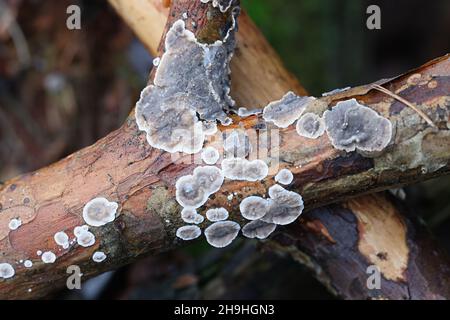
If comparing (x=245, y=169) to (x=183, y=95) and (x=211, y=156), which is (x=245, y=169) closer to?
(x=211, y=156)

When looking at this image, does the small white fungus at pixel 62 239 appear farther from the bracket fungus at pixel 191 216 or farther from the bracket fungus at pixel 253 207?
the bracket fungus at pixel 253 207

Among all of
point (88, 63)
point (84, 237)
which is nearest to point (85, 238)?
point (84, 237)

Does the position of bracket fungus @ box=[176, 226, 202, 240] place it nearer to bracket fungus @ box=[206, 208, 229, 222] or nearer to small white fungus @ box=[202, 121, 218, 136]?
bracket fungus @ box=[206, 208, 229, 222]

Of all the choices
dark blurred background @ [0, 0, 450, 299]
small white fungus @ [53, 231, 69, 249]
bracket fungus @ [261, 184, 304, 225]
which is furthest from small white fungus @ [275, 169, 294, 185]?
dark blurred background @ [0, 0, 450, 299]

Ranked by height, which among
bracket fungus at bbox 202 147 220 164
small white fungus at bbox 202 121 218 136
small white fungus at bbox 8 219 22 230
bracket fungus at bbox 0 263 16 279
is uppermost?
small white fungus at bbox 202 121 218 136

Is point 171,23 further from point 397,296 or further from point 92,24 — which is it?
point 92,24

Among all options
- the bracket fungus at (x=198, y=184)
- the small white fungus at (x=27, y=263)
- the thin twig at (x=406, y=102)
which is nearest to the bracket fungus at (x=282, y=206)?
the bracket fungus at (x=198, y=184)
